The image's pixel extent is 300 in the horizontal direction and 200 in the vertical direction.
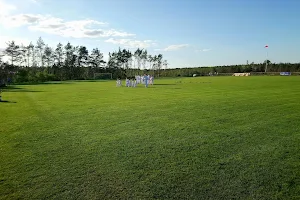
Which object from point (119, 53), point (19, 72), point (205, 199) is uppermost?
point (119, 53)

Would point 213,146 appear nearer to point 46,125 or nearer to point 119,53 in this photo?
point 46,125

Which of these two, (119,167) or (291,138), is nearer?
(119,167)

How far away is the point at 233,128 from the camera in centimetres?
796

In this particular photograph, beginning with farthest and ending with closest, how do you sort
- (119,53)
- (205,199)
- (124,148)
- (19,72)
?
(119,53), (19,72), (124,148), (205,199)

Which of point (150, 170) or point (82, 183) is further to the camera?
point (150, 170)

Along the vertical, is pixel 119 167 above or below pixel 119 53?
below

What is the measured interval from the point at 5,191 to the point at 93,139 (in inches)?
120

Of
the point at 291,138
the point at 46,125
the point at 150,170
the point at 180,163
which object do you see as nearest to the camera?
the point at 150,170

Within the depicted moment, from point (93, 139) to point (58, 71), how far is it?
268 feet

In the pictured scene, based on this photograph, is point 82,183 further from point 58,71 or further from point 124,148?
point 58,71

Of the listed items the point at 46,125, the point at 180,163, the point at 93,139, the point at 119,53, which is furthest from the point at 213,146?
the point at 119,53

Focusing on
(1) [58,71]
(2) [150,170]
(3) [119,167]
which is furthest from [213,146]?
(1) [58,71]

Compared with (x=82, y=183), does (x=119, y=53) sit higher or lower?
higher

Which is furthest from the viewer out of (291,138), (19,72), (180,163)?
(19,72)
